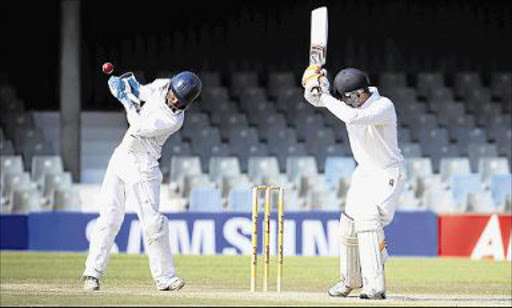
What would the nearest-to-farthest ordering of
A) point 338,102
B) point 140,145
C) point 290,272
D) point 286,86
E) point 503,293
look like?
point 338,102, point 140,145, point 503,293, point 290,272, point 286,86

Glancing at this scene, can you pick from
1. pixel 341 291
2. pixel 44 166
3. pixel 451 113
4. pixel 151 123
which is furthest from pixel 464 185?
pixel 151 123

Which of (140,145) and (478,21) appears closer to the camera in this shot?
(140,145)

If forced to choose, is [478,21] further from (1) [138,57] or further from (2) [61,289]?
(2) [61,289]

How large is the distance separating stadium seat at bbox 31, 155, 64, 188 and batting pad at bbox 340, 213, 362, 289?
1059 centimetres

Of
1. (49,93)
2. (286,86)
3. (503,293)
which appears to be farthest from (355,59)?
(503,293)

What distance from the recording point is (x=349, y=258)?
35.9ft

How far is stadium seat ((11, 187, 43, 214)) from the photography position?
20078 millimetres

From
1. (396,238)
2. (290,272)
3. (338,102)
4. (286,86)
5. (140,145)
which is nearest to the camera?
(338,102)

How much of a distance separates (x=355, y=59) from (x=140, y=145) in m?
12.3

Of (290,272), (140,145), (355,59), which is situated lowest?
(290,272)

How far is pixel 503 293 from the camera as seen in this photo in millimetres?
12547

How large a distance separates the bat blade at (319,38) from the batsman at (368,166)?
0.12 meters

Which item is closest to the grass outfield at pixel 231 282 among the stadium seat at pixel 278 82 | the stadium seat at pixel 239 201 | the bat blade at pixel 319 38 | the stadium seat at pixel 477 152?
the stadium seat at pixel 239 201

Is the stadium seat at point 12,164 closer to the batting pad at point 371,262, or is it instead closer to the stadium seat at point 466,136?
the stadium seat at point 466,136
